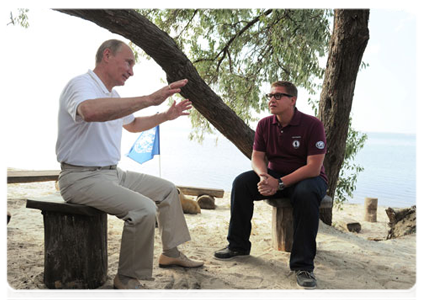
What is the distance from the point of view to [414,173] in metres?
21.5

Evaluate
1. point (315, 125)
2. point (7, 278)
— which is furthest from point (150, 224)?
point (315, 125)

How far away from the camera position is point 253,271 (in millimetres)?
3092

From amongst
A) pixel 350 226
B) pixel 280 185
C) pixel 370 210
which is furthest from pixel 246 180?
pixel 370 210

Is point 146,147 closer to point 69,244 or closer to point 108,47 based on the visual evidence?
point 108,47

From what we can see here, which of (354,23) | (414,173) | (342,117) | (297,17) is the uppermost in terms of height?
(297,17)

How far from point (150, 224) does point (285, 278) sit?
1165mm

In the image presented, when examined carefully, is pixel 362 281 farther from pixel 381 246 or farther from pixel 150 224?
pixel 150 224

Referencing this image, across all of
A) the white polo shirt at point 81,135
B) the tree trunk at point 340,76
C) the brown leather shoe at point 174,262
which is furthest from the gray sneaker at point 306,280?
the tree trunk at point 340,76

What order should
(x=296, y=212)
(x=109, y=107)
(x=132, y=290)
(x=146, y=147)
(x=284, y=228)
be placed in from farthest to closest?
(x=146, y=147), (x=284, y=228), (x=296, y=212), (x=132, y=290), (x=109, y=107)

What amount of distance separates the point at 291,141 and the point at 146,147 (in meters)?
4.38

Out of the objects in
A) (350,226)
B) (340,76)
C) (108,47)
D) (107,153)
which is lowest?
(350,226)

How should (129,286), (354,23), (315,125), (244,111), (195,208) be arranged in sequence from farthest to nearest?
(244,111) → (195,208) → (354,23) → (315,125) → (129,286)

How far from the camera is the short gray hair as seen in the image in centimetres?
269

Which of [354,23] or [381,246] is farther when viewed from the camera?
[354,23]
